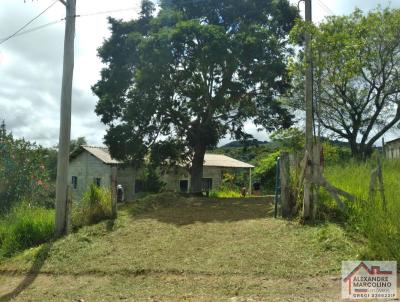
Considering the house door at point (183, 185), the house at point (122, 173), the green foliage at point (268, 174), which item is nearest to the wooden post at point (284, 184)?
the house at point (122, 173)

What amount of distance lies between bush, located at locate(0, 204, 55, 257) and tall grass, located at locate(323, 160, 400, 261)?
6.42 m

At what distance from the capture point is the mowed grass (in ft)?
20.1

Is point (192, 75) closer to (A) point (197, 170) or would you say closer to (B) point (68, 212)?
(A) point (197, 170)

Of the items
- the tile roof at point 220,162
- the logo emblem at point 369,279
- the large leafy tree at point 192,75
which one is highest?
the large leafy tree at point 192,75

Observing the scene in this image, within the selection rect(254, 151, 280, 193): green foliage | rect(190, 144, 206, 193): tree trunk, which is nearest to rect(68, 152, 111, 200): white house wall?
rect(190, 144, 206, 193): tree trunk

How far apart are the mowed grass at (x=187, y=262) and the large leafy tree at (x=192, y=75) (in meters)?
7.65

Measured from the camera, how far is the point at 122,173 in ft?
90.6

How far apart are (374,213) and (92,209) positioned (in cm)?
655

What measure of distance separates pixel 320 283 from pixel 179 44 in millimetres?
11729

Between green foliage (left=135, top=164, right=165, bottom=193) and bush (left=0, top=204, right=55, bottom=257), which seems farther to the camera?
green foliage (left=135, top=164, right=165, bottom=193)

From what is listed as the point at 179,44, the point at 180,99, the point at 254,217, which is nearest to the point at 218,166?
the point at 180,99

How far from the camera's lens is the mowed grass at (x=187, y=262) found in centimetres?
612

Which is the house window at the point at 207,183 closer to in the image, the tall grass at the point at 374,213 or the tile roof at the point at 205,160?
the tile roof at the point at 205,160

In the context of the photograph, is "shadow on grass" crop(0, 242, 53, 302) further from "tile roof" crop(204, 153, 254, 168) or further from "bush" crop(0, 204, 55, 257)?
"tile roof" crop(204, 153, 254, 168)
